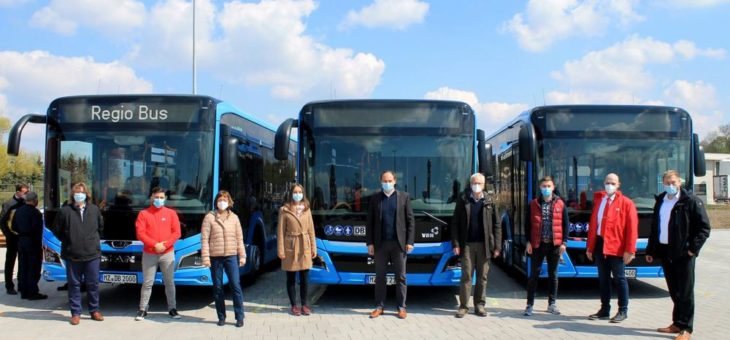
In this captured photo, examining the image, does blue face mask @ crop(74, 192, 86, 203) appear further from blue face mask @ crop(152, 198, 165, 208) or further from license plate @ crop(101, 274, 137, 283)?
license plate @ crop(101, 274, 137, 283)

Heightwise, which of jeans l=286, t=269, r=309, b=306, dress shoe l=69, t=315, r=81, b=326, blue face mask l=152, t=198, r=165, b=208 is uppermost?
blue face mask l=152, t=198, r=165, b=208

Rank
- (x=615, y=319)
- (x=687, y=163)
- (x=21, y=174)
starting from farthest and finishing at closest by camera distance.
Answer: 1. (x=21, y=174)
2. (x=687, y=163)
3. (x=615, y=319)

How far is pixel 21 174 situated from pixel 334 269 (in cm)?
5868

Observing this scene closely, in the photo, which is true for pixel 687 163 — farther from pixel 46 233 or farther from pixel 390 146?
pixel 46 233

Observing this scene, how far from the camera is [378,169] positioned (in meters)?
8.62

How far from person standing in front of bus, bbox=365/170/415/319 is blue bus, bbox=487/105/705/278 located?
216cm

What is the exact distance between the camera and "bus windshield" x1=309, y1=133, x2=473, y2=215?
28.0 feet

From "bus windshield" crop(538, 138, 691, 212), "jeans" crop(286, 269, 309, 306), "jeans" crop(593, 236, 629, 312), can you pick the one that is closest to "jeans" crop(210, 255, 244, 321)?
"jeans" crop(286, 269, 309, 306)

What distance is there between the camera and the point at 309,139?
8773 millimetres

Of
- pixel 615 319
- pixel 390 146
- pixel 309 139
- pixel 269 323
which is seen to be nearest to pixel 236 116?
pixel 309 139

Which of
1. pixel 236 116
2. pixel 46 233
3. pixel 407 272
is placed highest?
pixel 236 116

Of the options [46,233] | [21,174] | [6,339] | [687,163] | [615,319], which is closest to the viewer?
[6,339]

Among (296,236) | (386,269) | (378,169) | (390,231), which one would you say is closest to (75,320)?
(296,236)

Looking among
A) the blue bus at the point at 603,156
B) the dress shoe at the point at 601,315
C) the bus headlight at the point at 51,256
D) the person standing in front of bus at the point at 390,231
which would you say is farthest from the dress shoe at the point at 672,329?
the bus headlight at the point at 51,256
